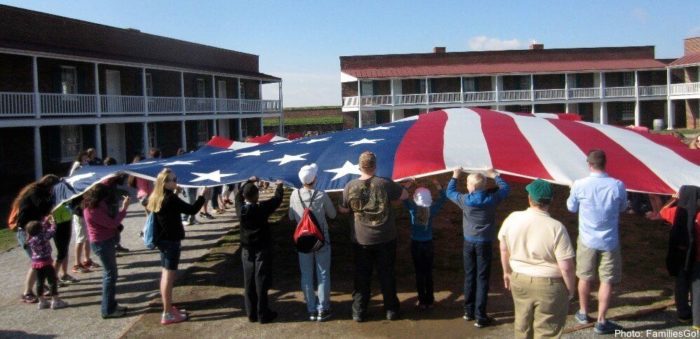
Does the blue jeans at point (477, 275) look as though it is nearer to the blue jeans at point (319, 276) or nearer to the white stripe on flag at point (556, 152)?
the white stripe on flag at point (556, 152)

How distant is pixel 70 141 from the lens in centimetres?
2230

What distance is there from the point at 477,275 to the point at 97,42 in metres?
24.5

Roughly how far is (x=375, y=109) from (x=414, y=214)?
37240 millimetres

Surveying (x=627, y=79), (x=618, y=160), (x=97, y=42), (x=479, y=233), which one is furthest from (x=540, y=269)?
(x=627, y=79)

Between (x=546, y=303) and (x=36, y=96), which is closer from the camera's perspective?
(x=546, y=303)

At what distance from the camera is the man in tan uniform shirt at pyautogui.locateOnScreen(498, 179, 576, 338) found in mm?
4105

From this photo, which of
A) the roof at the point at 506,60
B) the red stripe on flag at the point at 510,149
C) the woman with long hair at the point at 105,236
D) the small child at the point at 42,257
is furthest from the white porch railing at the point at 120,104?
the roof at the point at 506,60

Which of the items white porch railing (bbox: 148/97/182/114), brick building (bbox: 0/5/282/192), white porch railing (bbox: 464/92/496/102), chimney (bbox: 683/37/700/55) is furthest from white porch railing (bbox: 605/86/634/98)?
white porch railing (bbox: 148/97/182/114)

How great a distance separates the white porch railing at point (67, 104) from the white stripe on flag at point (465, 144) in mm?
15393

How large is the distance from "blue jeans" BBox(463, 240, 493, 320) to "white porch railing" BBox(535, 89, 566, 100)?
129 ft

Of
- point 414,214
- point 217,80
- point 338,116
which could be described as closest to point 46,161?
point 217,80

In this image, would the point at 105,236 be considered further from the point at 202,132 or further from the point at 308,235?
the point at 202,132

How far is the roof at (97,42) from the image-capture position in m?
20.7

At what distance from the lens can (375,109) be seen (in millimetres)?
42750
